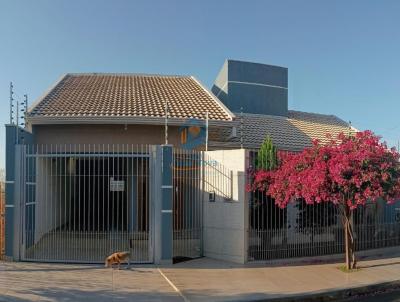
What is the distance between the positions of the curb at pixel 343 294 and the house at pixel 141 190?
114 inches

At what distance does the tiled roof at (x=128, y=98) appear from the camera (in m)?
14.6

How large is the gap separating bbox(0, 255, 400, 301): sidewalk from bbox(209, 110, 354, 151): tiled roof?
5.37 meters

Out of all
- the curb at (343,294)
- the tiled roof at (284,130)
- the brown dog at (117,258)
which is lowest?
the curb at (343,294)

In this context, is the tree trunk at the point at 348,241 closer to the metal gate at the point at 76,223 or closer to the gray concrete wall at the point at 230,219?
the gray concrete wall at the point at 230,219

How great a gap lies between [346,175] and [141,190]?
596 centimetres

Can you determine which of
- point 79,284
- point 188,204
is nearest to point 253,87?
point 188,204

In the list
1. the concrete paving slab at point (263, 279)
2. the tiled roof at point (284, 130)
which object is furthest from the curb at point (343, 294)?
the tiled roof at point (284, 130)

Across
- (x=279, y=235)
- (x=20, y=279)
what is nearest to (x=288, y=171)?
(x=279, y=235)

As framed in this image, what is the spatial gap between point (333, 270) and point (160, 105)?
7.89m

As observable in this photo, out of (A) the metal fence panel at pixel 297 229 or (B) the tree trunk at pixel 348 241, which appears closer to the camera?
(B) the tree trunk at pixel 348 241

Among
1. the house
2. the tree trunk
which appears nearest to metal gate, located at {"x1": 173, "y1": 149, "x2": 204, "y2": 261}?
the house

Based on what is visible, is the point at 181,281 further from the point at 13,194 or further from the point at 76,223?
the point at 13,194

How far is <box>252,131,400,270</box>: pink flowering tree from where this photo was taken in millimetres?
10367

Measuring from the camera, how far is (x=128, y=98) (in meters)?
16.3
